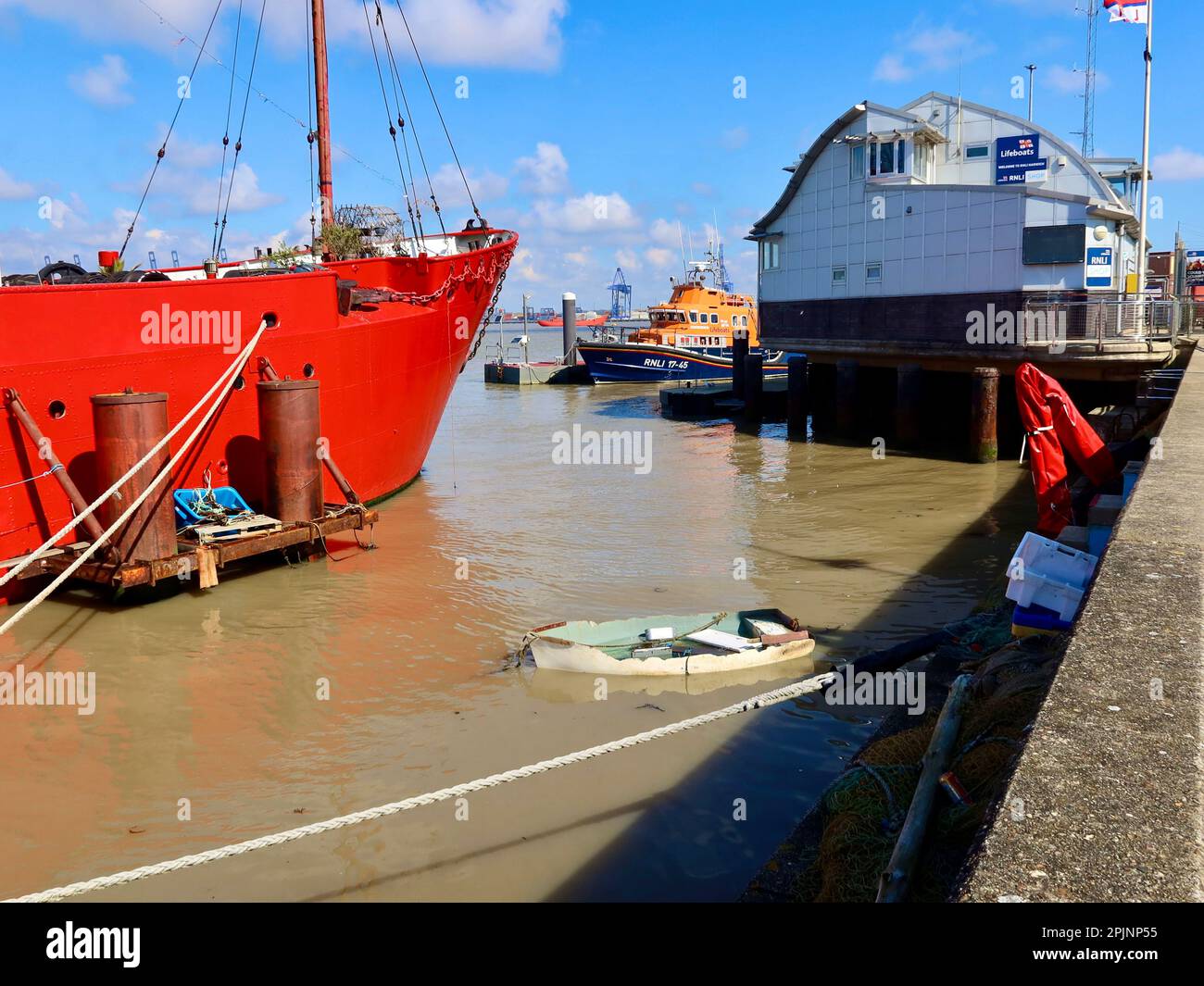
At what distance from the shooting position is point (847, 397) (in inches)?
982

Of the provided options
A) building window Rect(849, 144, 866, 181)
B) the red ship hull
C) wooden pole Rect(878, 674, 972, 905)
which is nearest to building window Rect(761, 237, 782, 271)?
building window Rect(849, 144, 866, 181)

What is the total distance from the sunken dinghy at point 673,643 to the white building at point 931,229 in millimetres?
13617

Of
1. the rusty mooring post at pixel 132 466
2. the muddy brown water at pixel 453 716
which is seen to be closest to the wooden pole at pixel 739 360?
the muddy brown water at pixel 453 716

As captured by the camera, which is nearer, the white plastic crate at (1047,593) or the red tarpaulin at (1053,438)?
the white plastic crate at (1047,593)

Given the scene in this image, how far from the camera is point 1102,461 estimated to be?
1076 centimetres

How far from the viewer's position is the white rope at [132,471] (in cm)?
866

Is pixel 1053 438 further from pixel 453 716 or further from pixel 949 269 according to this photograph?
pixel 949 269

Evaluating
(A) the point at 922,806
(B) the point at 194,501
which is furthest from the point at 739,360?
(A) the point at 922,806

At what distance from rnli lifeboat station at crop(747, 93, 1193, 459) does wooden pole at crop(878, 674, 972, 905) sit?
50.6 ft

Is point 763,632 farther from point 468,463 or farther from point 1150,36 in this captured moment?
point 1150,36

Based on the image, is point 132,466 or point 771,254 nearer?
point 132,466

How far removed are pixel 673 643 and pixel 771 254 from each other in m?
22.5

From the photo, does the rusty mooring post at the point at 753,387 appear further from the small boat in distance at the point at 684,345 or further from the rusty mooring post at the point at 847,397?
the small boat in distance at the point at 684,345
